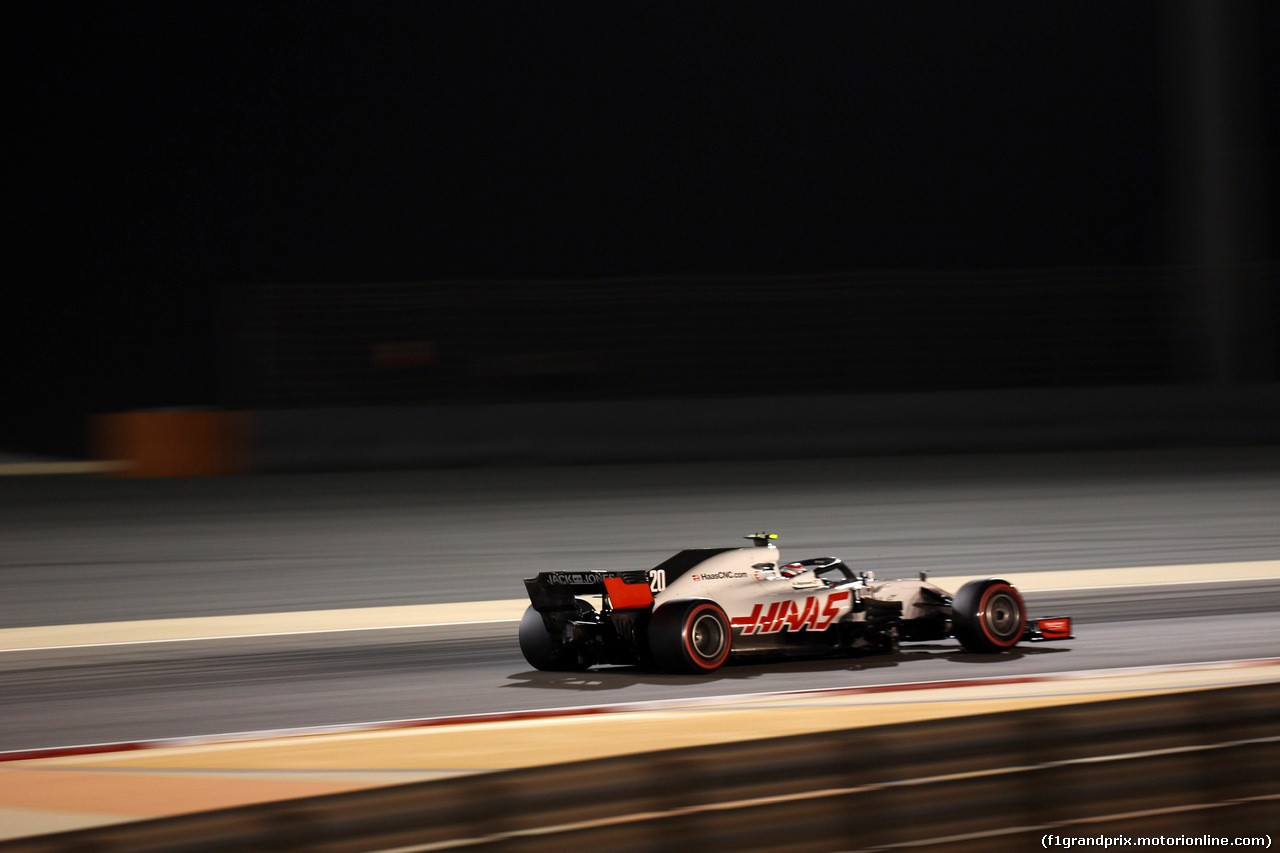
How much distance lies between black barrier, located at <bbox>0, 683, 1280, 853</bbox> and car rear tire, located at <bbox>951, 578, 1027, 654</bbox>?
3922 mm

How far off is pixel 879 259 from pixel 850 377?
39.8ft

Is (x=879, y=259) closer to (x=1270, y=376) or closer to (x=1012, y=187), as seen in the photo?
(x=1012, y=187)

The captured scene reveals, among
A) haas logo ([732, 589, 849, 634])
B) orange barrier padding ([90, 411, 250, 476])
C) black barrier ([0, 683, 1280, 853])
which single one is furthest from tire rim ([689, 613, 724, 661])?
orange barrier padding ([90, 411, 250, 476])

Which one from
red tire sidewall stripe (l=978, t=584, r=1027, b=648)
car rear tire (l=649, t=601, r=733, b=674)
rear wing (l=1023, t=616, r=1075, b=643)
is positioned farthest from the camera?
rear wing (l=1023, t=616, r=1075, b=643)

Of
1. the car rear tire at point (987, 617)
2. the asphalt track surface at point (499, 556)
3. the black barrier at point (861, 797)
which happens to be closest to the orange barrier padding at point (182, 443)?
the asphalt track surface at point (499, 556)

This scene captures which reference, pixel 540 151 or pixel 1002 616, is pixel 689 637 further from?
pixel 540 151

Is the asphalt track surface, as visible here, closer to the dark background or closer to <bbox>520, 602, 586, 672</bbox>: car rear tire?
<bbox>520, 602, 586, 672</bbox>: car rear tire

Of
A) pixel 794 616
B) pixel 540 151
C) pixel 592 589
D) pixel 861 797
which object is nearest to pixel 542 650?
pixel 592 589

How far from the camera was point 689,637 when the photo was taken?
648cm

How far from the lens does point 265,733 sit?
222 inches

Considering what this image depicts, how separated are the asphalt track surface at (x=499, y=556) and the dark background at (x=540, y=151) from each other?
11.7 metres

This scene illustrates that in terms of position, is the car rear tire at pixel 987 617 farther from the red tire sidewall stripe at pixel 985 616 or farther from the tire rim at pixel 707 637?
the tire rim at pixel 707 637

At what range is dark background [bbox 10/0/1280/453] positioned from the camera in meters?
27.9

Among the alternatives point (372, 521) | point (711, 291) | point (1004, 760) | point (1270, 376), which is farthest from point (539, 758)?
point (1270, 376)
